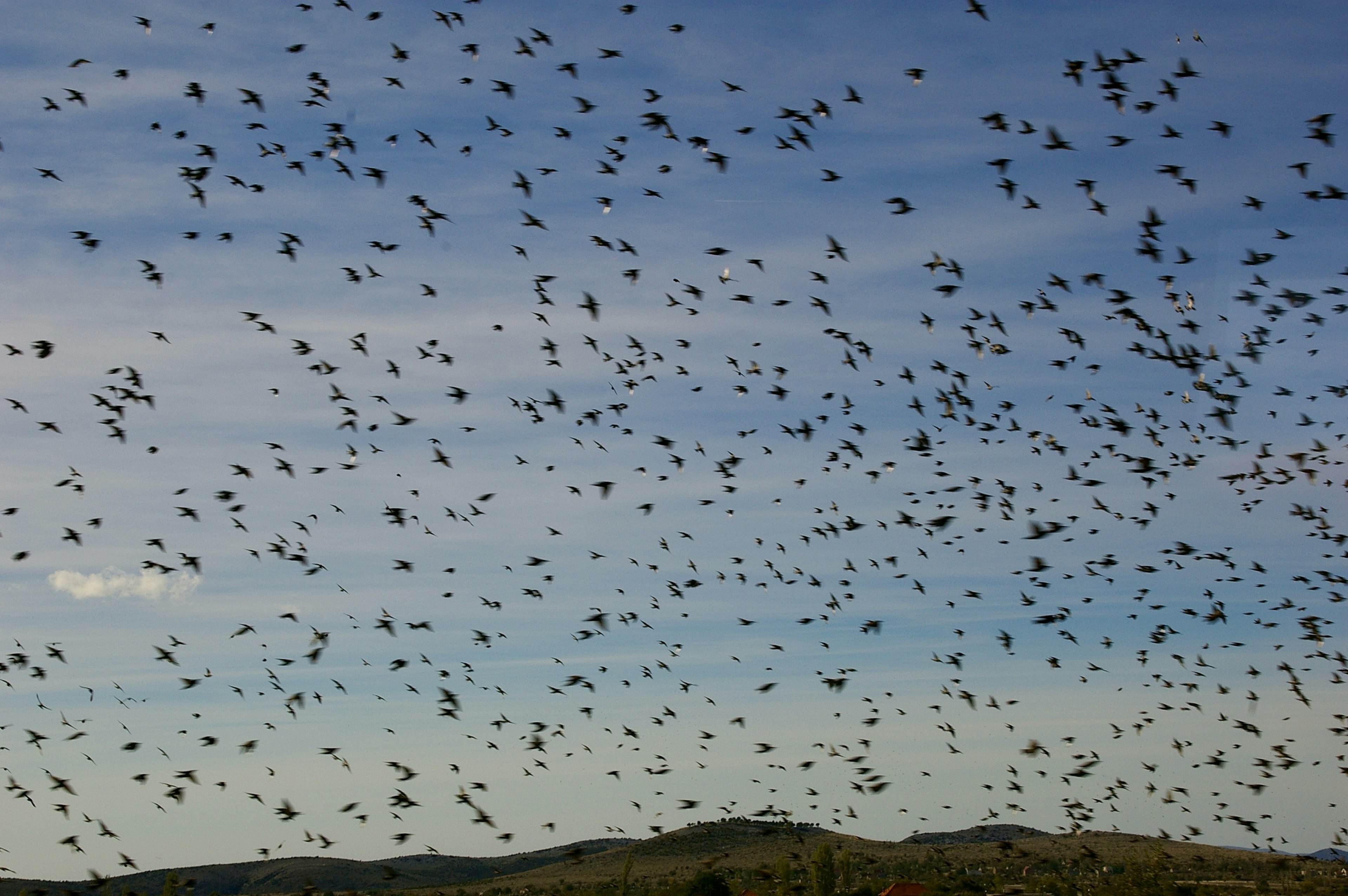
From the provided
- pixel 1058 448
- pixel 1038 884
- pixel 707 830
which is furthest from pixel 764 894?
pixel 707 830

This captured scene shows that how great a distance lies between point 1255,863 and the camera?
174375mm

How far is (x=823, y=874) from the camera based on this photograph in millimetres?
110250

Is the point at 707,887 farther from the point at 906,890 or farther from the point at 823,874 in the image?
the point at 823,874

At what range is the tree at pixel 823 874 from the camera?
109 meters

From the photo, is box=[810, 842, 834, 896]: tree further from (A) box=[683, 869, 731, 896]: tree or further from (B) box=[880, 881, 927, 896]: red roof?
(A) box=[683, 869, 731, 896]: tree

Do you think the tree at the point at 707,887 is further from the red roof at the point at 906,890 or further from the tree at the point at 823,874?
the tree at the point at 823,874

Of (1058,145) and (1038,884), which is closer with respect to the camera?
(1058,145)

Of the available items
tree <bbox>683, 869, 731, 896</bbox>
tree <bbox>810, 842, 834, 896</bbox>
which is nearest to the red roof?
tree <bbox>810, 842, 834, 896</bbox>

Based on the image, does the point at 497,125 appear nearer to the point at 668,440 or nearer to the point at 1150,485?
the point at 668,440

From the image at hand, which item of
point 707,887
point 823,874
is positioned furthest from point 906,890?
point 823,874

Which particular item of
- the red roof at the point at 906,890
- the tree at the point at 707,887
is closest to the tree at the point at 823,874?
the red roof at the point at 906,890

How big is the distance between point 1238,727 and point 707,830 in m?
168

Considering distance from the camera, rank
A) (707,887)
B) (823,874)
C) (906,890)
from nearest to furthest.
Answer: (707,887)
(906,890)
(823,874)

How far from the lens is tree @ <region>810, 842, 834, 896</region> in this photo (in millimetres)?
108812
